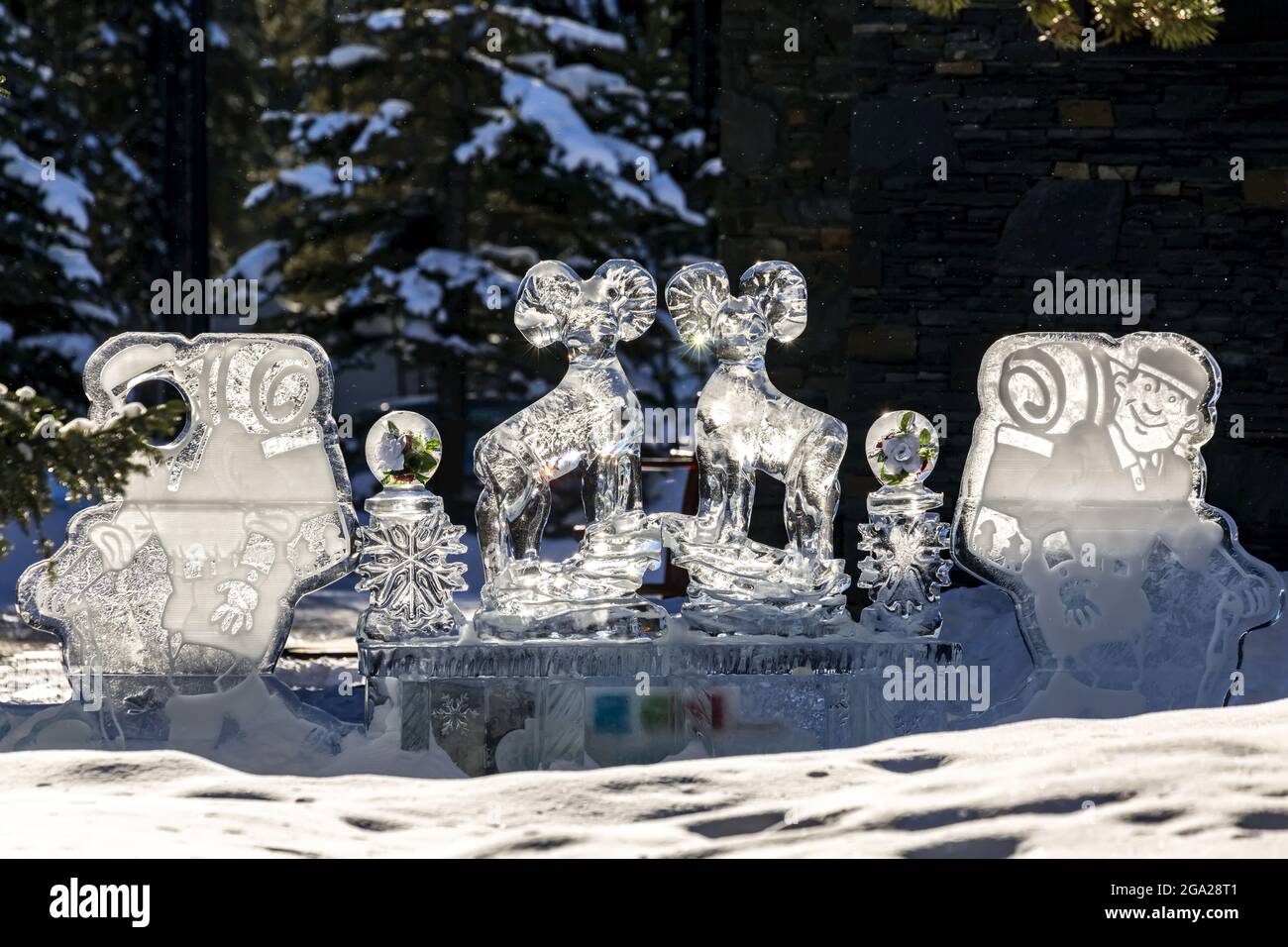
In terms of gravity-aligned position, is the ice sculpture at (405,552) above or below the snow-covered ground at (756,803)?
above

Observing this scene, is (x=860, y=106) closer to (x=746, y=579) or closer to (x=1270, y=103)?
(x=1270, y=103)

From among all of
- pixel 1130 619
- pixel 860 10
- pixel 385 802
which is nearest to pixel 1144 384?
pixel 1130 619

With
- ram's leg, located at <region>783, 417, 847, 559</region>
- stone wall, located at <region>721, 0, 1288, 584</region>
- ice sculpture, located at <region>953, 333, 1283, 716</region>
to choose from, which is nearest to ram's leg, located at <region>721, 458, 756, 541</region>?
ram's leg, located at <region>783, 417, 847, 559</region>

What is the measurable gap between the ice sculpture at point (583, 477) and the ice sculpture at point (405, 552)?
122mm

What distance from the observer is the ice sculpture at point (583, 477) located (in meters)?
4.38

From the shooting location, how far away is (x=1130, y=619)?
484 centimetres

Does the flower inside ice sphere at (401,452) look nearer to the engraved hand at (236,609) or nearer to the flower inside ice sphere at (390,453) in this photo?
the flower inside ice sphere at (390,453)

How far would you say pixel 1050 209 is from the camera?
7211 mm

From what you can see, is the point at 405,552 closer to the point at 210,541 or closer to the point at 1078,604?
the point at 210,541

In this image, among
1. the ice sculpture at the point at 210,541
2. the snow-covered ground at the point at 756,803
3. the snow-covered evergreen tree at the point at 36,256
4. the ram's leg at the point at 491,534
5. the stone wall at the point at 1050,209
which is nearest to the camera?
the snow-covered ground at the point at 756,803

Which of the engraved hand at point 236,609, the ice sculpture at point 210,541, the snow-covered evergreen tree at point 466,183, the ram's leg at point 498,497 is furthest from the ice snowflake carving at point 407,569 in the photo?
the snow-covered evergreen tree at point 466,183

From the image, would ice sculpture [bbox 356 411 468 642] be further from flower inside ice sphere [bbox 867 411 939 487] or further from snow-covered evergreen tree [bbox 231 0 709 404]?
snow-covered evergreen tree [bbox 231 0 709 404]

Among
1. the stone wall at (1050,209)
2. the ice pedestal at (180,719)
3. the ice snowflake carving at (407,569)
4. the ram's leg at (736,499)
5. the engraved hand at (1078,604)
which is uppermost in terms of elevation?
the stone wall at (1050,209)
